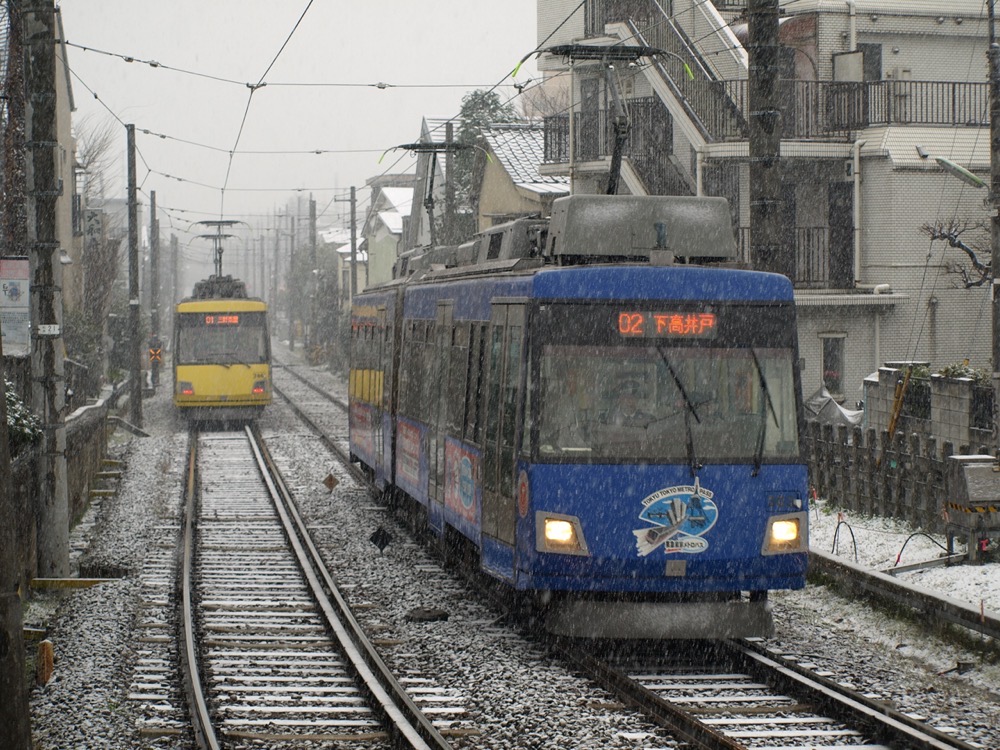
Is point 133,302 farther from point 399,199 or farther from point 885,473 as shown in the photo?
point 399,199

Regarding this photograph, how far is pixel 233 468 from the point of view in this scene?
25547mm

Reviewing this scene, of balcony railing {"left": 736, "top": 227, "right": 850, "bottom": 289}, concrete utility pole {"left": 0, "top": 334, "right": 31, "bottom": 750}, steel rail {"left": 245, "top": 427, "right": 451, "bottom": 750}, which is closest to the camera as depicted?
concrete utility pole {"left": 0, "top": 334, "right": 31, "bottom": 750}

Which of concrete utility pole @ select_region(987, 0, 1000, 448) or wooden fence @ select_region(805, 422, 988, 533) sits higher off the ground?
concrete utility pole @ select_region(987, 0, 1000, 448)

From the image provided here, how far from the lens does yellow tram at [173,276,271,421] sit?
32344 millimetres

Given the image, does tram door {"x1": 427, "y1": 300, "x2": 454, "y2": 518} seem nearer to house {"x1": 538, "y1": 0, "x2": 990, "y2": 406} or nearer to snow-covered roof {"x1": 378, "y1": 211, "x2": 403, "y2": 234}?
house {"x1": 538, "y1": 0, "x2": 990, "y2": 406}

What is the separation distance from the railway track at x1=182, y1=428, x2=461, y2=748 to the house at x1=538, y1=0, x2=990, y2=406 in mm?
12726

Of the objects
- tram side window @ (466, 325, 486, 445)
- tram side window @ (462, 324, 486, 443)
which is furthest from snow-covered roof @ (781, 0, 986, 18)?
tram side window @ (466, 325, 486, 445)

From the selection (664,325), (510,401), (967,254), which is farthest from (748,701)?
(967,254)

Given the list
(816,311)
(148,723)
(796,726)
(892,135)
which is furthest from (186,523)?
(892,135)

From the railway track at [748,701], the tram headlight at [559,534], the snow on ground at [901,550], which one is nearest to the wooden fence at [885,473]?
the snow on ground at [901,550]

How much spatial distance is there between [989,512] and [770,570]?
3120 millimetres

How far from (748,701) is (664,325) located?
272 cm

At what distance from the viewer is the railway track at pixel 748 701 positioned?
26.1 feet

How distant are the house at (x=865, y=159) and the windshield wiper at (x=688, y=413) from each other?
52.6ft
